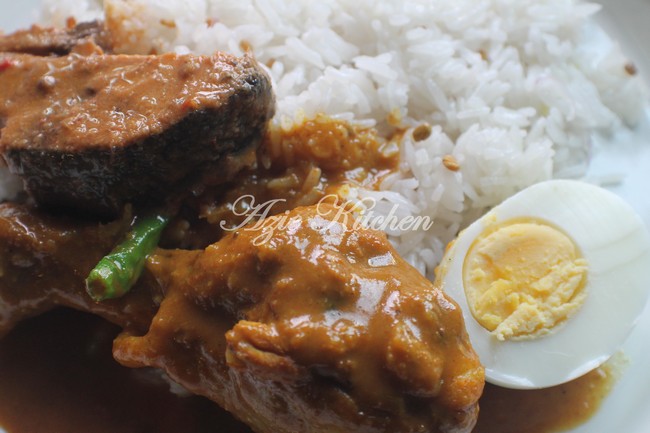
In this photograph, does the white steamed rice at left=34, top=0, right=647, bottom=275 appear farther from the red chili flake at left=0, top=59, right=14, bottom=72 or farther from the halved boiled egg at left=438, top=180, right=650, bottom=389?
the red chili flake at left=0, top=59, right=14, bottom=72

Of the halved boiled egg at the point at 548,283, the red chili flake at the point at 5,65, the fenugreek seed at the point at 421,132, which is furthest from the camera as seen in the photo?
the fenugreek seed at the point at 421,132

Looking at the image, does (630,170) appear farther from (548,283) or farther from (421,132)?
(548,283)

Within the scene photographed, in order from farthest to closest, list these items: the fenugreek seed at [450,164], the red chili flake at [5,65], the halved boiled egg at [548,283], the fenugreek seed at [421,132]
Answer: the fenugreek seed at [421,132]
the fenugreek seed at [450,164]
the red chili flake at [5,65]
the halved boiled egg at [548,283]

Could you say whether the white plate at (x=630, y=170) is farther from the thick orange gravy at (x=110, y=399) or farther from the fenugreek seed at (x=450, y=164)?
the fenugreek seed at (x=450, y=164)

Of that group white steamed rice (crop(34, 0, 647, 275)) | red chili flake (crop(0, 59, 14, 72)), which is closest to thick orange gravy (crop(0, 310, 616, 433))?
white steamed rice (crop(34, 0, 647, 275))

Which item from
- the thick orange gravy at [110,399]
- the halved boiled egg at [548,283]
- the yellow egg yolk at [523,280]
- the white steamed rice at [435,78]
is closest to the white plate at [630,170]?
the thick orange gravy at [110,399]

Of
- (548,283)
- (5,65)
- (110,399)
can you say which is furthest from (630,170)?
(5,65)
